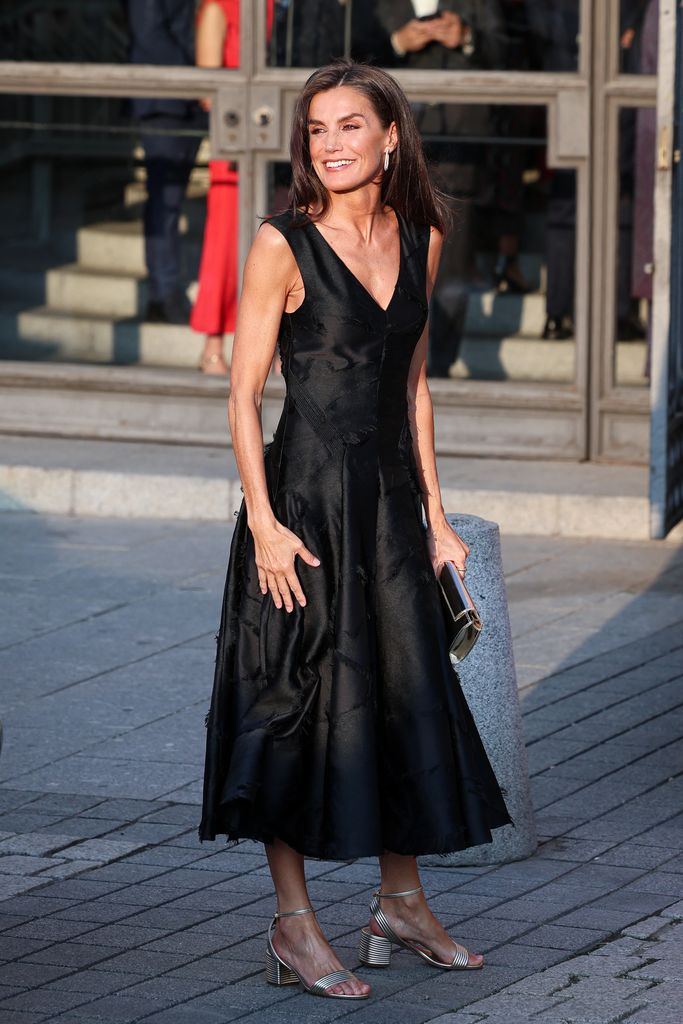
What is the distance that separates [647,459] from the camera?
10188 millimetres

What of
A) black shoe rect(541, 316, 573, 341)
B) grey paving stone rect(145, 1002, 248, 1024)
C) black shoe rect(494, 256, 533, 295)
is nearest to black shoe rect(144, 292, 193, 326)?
black shoe rect(494, 256, 533, 295)

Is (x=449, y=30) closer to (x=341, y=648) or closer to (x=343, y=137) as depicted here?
(x=343, y=137)

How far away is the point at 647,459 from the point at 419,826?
5.96 metres

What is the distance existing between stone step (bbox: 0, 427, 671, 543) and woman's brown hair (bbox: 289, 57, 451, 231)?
4830 mm

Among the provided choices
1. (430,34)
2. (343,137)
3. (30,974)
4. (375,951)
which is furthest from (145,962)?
(430,34)

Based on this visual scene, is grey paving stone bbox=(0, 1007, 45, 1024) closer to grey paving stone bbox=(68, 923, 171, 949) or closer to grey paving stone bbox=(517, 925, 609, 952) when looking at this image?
grey paving stone bbox=(68, 923, 171, 949)

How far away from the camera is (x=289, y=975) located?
4.56 m

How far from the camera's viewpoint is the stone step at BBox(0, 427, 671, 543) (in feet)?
31.2

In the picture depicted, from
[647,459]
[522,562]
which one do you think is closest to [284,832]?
[522,562]

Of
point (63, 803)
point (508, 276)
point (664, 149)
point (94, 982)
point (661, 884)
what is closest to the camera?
point (94, 982)

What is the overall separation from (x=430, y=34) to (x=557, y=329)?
Answer: 65.7 inches

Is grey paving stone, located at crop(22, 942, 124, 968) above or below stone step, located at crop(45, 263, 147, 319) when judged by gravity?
below

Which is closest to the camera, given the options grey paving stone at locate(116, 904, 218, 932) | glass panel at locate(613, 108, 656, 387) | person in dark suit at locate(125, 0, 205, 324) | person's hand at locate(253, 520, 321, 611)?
person's hand at locate(253, 520, 321, 611)

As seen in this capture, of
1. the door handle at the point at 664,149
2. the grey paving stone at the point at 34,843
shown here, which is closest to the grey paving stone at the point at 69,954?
the grey paving stone at the point at 34,843
